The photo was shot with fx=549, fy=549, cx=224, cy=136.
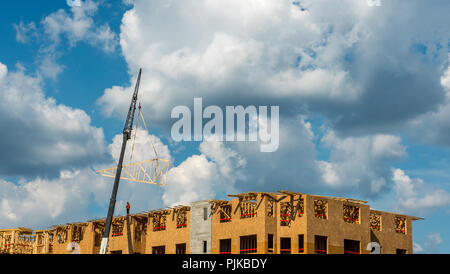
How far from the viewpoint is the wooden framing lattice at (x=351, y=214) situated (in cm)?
6222

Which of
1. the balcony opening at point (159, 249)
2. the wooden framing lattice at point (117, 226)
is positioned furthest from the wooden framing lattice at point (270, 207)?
the wooden framing lattice at point (117, 226)

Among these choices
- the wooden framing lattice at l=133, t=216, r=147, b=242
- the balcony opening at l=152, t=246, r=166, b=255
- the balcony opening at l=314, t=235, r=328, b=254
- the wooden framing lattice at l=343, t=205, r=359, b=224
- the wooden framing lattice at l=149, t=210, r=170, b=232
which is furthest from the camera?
the wooden framing lattice at l=133, t=216, r=147, b=242

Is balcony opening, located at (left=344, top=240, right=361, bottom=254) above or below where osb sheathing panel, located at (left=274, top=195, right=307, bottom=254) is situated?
below

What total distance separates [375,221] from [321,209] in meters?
11.4

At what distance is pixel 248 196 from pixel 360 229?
44.3 ft

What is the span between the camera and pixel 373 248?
6500cm

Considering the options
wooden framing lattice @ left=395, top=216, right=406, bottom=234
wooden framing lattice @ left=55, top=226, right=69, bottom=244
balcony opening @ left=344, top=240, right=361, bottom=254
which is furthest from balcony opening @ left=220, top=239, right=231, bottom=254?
wooden framing lattice @ left=55, top=226, right=69, bottom=244

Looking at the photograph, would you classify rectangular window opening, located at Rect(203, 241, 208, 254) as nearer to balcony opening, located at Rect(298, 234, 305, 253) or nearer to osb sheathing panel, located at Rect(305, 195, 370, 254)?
balcony opening, located at Rect(298, 234, 305, 253)

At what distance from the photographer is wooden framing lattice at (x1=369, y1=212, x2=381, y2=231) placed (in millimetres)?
67500

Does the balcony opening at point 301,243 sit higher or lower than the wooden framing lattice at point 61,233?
lower

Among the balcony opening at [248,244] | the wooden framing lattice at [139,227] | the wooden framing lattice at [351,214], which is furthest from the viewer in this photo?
the wooden framing lattice at [139,227]

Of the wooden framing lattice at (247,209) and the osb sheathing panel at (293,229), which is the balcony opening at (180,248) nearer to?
the wooden framing lattice at (247,209)

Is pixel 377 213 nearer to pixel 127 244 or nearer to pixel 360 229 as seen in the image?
pixel 360 229
